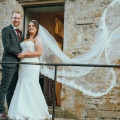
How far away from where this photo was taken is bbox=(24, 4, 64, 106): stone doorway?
7.66 metres

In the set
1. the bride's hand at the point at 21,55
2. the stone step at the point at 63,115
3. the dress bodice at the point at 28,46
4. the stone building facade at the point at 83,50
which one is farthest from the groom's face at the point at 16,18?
the stone step at the point at 63,115

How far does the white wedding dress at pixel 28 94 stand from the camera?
4.95 metres

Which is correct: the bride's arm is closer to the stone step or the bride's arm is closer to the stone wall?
the stone wall

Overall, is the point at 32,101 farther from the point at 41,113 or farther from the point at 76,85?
the point at 76,85

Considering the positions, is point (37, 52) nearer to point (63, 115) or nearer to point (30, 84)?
point (30, 84)

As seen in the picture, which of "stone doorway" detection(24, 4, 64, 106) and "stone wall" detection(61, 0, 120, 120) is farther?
"stone doorway" detection(24, 4, 64, 106)

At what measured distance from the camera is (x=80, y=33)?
6.90 meters

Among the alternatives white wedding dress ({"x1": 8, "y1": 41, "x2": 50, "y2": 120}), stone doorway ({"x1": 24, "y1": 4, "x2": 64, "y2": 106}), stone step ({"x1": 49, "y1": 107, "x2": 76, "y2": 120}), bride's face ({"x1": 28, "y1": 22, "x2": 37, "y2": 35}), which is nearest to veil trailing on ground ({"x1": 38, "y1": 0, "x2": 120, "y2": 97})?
bride's face ({"x1": 28, "y1": 22, "x2": 37, "y2": 35})

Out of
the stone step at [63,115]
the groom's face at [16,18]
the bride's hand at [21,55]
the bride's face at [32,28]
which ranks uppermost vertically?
the groom's face at [16,18]

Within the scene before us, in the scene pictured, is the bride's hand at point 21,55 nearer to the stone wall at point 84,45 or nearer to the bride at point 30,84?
the bride at point 30,84

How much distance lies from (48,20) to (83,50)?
1903 millimetres

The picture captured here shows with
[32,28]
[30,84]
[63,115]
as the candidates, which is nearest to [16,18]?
[32,28]

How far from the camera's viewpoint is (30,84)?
5051 mm

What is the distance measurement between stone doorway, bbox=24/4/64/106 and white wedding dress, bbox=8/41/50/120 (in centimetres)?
223
